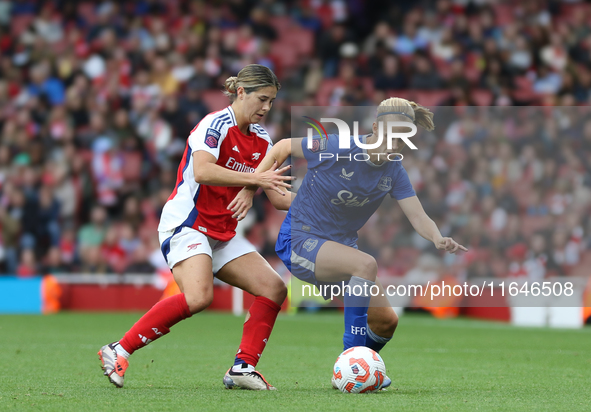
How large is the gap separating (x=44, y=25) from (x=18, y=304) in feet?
20.9

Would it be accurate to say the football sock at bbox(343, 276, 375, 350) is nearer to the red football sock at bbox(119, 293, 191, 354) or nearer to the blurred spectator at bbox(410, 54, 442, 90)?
the red football sock at bbox(119, 293, 191, 354)

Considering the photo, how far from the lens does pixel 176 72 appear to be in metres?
16.2

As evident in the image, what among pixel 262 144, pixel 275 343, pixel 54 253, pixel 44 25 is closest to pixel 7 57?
pixel 44 25

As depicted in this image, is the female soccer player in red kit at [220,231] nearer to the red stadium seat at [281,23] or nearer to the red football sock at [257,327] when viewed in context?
the red football sock at [257,327]

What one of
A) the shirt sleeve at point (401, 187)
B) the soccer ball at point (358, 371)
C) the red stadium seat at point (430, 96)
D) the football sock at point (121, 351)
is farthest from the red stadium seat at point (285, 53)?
the soccer ball at point (358, 371)

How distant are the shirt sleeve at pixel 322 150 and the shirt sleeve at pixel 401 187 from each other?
0.45 m

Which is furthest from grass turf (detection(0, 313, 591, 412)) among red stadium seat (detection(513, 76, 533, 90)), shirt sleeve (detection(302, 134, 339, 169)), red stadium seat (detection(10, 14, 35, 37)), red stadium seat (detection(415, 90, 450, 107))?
red stadium seat (detection(10, 14, 35, 37))

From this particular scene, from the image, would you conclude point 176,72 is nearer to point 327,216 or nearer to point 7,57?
point 7,57

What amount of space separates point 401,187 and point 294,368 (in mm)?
1877

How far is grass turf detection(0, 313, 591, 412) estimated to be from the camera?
15.5ft

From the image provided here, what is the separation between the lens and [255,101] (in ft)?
18.1

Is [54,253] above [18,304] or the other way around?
above

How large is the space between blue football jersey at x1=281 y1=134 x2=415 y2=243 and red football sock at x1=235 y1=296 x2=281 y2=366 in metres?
0.53

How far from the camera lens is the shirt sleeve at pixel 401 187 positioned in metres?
5.75
